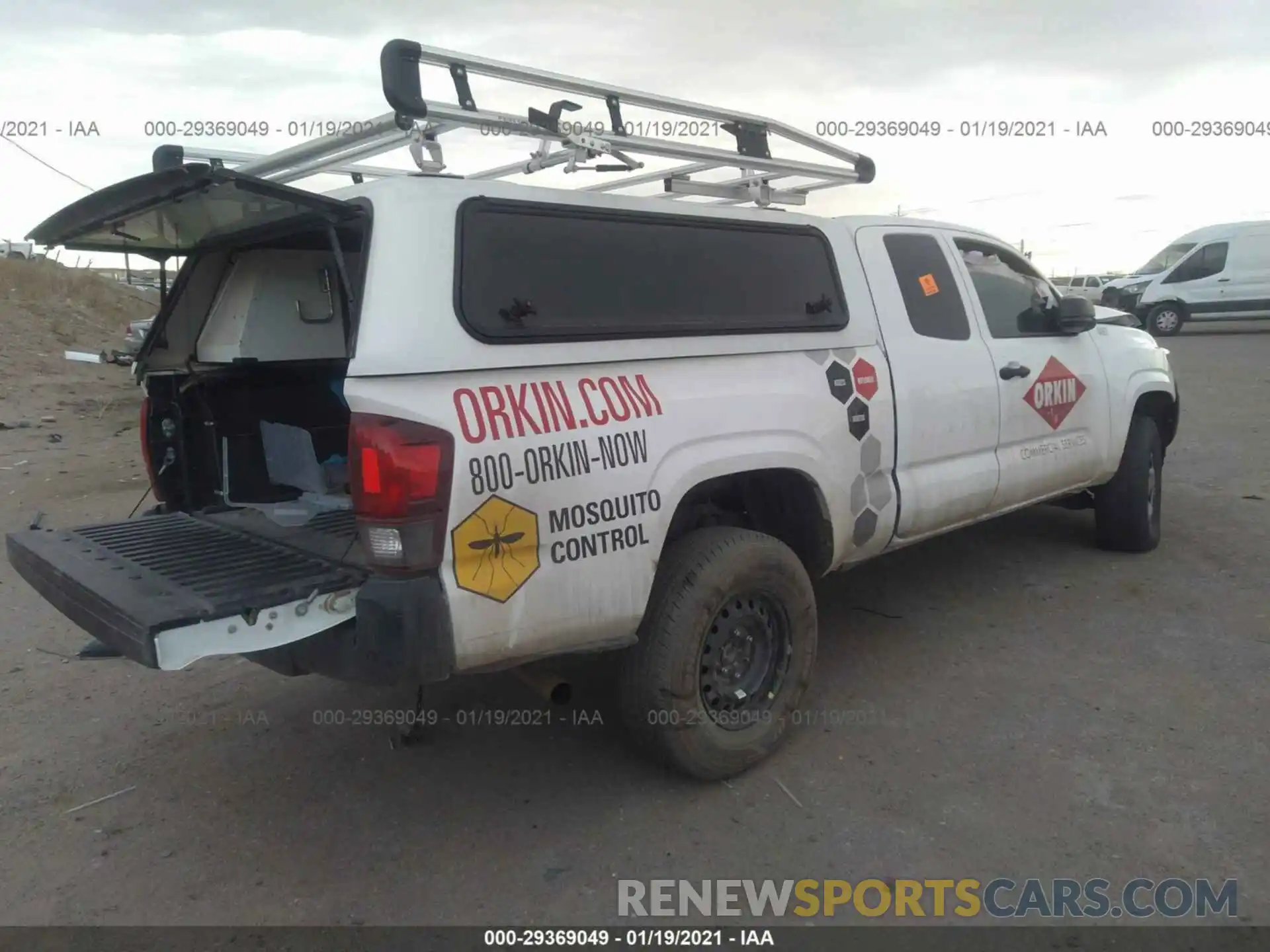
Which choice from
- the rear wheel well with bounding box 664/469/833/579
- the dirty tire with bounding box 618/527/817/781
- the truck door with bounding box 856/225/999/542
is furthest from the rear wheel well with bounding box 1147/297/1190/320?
the dirty tire with bounding box 618/527/817/781

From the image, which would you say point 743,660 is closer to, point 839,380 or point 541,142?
point 839,380

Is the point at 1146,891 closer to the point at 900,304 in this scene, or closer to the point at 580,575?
the point at 580,575

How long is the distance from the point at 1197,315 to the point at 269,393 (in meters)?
21.4

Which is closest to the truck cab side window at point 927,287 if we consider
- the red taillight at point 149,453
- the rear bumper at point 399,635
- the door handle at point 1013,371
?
the door handle at point 1013,371

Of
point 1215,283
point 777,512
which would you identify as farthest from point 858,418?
point 1215,283

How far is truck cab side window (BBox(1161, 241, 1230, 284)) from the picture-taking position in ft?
65.8

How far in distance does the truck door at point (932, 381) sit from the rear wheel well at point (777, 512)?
0.52 meters

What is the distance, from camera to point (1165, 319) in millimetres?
20953

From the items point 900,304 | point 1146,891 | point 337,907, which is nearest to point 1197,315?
point 900,304

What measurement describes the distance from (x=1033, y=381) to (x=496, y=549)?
3.38 metres

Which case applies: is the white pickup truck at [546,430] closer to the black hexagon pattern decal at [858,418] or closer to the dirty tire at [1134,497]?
the black hexagon pattern decal at [858,418]

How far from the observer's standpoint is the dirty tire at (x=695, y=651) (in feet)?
10.7

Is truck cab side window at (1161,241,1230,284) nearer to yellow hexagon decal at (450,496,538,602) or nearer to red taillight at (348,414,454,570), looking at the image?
yellow hexagon decal at (450,496,538,602)

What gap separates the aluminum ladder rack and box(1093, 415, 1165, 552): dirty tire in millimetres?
2568
